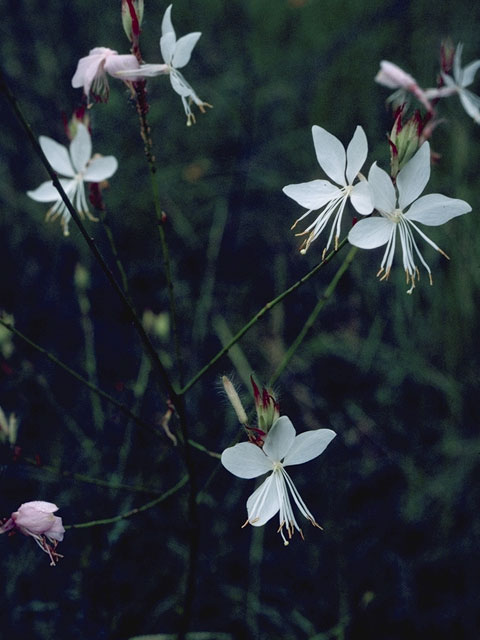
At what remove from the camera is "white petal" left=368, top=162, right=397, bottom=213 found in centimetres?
84

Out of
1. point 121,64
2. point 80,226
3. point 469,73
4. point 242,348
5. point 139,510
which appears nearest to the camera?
point 80,226

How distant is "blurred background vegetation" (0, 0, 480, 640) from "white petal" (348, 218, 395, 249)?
385 mm

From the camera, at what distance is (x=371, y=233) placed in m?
0.88

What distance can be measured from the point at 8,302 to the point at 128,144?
0.90 m

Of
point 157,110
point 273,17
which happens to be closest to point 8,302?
point 157,110

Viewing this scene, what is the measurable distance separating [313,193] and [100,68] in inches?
14.9

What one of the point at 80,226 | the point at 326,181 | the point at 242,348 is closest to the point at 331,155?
the point at 326,181

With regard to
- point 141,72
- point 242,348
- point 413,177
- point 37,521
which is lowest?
point 37,521

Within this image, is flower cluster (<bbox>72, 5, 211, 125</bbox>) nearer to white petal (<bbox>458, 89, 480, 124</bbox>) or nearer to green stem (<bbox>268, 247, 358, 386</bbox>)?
green stem (<bbox>268, 247, 358, 386</bbox>)

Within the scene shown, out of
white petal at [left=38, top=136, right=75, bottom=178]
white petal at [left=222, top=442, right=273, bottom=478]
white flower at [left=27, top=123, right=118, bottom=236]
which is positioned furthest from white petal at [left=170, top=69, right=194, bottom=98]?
white petal at [left=222, top=442, right=273, bottom=478]

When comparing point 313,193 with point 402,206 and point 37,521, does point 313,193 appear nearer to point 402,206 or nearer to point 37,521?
point 402,206

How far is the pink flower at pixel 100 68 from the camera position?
3.13 feet

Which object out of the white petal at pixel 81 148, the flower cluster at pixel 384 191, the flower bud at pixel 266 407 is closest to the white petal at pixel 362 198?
the flower cluster at pixel 384 191

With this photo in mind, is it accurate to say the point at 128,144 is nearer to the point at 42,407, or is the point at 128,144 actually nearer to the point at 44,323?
the point at 44,323
